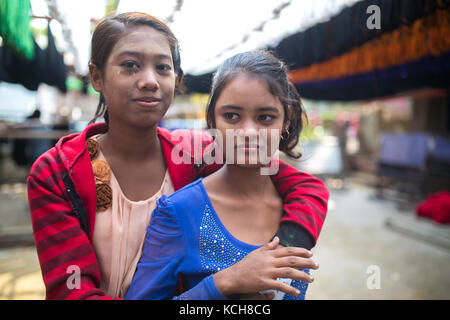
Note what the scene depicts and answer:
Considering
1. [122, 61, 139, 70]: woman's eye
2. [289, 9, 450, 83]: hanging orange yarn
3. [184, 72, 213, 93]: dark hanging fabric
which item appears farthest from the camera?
[289, 9, 450, 83]: hanging orange yarn

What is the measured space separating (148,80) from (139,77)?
0.14 feet

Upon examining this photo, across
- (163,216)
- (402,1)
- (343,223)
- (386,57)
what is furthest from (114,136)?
(343,223)

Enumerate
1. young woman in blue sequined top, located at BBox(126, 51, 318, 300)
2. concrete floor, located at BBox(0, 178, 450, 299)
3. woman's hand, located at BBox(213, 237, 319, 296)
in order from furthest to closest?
1. concrete floor, located at BBox(0, 178, 450, 299)
2. young woman in blue sequined top, located at BBox(126, 51, 318, 300)
3. woman's hand, located at BBox(213, 237, 319, 296)

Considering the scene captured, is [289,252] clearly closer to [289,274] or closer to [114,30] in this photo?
[289,274]

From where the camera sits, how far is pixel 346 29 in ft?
7.35

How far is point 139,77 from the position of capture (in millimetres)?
1049

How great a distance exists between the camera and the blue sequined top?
96 centimetres

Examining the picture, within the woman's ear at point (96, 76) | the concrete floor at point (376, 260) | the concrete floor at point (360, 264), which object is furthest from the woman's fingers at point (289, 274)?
the concrete floor at point (376, 260)

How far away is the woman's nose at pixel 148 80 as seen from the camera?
1028mm

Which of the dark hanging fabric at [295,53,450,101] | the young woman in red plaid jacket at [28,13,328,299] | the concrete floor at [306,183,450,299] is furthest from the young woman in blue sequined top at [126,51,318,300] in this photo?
the dark hanging fabric at [295,53,450,101]

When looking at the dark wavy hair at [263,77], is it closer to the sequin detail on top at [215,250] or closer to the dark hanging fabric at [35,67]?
the sequin detail on top at [215,250]

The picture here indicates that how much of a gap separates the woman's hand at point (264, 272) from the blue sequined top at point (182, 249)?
97mm

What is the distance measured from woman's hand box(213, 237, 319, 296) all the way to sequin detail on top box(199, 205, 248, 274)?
81 mm

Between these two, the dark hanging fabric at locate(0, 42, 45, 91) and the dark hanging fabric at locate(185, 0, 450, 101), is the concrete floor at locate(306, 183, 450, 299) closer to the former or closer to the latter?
the dark hanging fabric at locate(185, 0, 450, 101)
